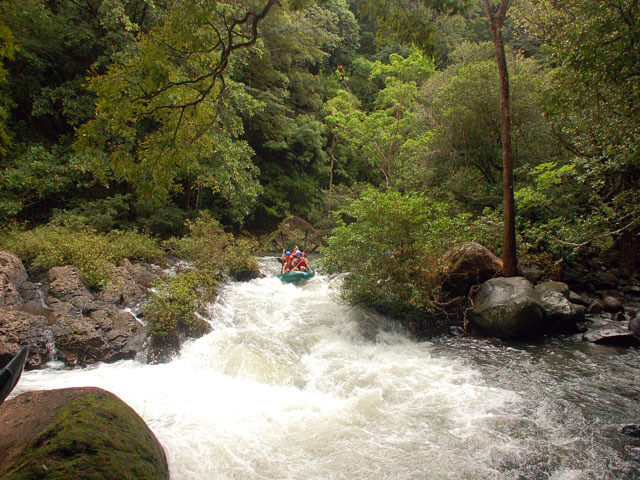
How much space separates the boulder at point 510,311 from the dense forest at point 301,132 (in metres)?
1.18

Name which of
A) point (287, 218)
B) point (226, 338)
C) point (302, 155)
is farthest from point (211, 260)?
point (302, 155)

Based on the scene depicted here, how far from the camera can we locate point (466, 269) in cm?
816

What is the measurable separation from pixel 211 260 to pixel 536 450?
9.44m

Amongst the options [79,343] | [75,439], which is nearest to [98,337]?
[79,343]

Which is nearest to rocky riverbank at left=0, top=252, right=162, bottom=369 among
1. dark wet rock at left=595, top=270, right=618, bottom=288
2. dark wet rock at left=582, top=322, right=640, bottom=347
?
dark wet rock at left=582, top=322, right=640, bottom=347

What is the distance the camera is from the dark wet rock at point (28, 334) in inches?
207

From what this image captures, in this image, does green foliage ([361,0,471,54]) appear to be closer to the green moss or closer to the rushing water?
the rushing water

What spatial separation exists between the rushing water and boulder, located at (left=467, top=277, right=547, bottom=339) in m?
0.41

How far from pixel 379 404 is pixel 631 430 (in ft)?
9.21

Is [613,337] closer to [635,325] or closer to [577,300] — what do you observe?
[635,325]

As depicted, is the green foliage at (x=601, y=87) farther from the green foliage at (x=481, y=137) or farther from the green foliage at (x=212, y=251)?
the green foliage at (x=212, y=251)

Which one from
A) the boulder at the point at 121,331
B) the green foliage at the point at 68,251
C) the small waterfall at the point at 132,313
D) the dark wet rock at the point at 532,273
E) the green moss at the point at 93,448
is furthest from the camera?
the dark wet rock at the point at 532,273

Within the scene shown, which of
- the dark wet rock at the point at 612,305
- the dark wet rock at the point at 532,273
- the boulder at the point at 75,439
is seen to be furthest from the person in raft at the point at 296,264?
the boulder at the point at 75,439

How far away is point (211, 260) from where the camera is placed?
1116 centimetres
